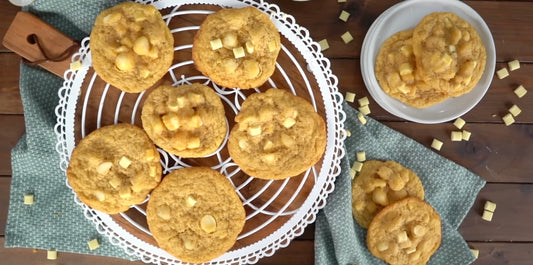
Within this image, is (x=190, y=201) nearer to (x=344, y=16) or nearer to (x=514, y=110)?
(x=344, y=16)

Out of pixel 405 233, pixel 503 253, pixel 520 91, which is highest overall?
pixel 520 91

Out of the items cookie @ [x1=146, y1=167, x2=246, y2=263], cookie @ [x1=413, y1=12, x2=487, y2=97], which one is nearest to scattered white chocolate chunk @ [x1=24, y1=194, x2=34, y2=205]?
cookie @ [x1=146, y1=167, x2=246, y2=263]

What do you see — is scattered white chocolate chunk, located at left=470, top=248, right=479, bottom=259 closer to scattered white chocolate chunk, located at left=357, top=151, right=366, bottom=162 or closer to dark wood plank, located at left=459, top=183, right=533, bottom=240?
dark wood plank, located at left=459, top=183, right=533, bottom=240

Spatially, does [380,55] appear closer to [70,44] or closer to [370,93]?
[370,93]

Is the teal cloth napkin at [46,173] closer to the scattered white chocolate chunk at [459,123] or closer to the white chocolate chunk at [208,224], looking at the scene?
the white chocolate chunk at [208,224]

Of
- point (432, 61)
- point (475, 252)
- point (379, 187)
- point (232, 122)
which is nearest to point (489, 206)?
point (475, 252)
